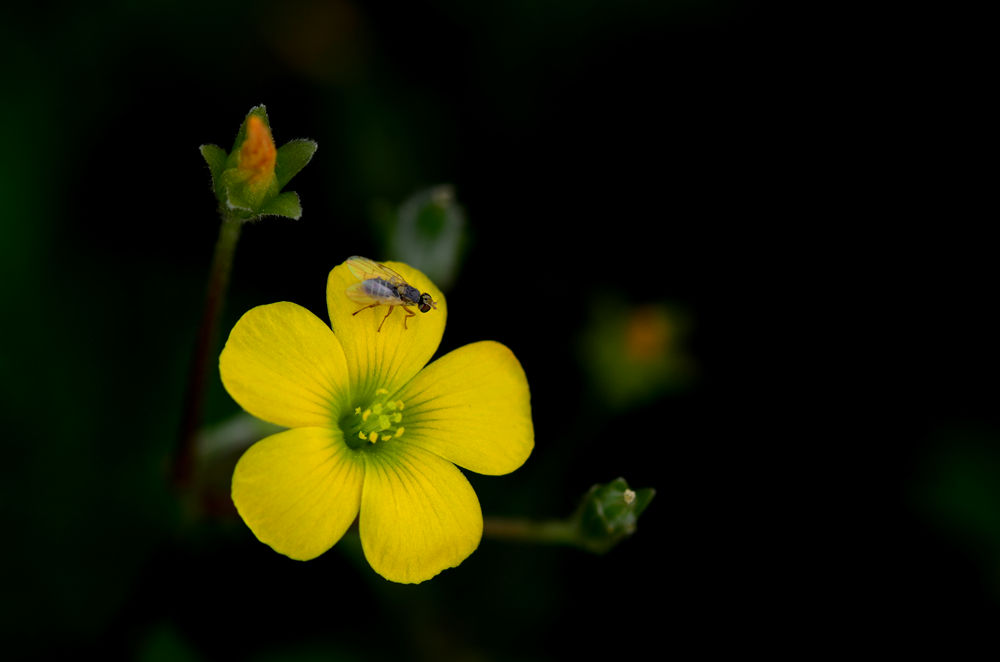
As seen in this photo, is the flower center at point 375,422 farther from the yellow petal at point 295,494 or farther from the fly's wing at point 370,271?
the fly's wing at point 370,271

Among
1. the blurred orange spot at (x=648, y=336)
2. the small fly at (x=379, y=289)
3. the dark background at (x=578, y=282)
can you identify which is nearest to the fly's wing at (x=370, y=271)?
the small fly at (x=379, y=289)

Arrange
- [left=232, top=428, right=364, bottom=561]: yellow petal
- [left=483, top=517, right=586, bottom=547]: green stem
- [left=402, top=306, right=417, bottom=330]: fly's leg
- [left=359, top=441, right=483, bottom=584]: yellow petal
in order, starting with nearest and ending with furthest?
1. [left=232, top=428, right=364, bottom=561]: yellow petal
2. [left=359, top=441, right=483, bottom=584]: yellow petal
3. [left=402, top=306, right=417, bottom=330]: fly's leg
4. [left=483, top=517, right=586, bottom=547]: green stem

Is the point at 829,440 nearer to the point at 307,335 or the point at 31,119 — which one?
the point at 307,335

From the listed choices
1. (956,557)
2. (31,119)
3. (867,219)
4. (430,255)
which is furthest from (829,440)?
(31,119)

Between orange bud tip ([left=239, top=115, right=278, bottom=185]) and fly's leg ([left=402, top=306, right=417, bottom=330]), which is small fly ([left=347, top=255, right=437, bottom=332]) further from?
orange bud tip ([left=239, top=115, right=278, bottom=185])

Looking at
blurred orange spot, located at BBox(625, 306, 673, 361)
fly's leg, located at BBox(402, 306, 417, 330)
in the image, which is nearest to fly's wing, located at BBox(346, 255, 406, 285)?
fly's leg, located at BBox(402, 306, 417, 330)
